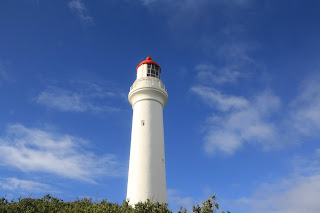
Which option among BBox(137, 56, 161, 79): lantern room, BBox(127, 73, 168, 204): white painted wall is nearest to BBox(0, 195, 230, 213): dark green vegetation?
BBox(127, 73, 168, 204): white painted wall

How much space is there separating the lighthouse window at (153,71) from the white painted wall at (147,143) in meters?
1.23

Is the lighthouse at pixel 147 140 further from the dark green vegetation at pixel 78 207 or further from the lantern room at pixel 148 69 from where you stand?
the dark green vegetation at pixel 78 207

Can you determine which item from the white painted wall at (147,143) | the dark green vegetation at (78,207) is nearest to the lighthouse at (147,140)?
the white painted wall at (147,143)

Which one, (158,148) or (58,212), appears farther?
(158,148)

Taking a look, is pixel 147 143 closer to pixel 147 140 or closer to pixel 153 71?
pixel 147 140

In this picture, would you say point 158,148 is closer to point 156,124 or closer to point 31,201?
point 156,124

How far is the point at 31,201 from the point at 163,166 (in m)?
9.03

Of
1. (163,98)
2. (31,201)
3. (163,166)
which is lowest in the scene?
(31,201)

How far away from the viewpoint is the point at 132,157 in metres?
20.4

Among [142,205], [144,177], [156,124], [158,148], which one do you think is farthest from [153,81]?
[142,205]

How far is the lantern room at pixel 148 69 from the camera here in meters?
24.2

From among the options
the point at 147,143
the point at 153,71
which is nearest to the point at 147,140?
the point at 147,143

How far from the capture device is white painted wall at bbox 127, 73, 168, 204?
1895 cm

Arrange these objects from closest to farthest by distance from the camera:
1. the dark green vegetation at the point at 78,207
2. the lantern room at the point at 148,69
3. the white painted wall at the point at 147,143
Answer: the dark green vegetation at the point at 78,207 → the white painted wall at the point at 147,143 → the lantern room at the point at 148,69
